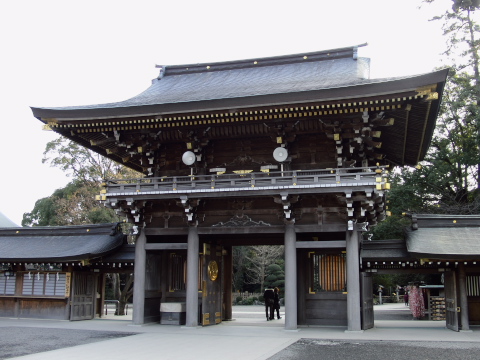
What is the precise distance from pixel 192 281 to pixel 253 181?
4470 mm

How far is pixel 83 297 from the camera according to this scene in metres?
21.0

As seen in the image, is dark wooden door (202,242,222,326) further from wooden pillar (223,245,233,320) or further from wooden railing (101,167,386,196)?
wooden railing (101,167,386,196)

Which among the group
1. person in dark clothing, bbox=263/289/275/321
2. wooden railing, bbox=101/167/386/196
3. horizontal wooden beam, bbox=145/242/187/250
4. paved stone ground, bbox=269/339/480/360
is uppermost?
wooden railing, bbox=101/167/386/196

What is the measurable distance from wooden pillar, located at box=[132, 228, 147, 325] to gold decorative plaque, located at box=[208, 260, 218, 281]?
254 centimetres

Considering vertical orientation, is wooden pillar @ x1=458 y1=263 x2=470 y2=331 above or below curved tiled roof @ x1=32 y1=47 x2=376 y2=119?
below

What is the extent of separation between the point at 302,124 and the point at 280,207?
3068mm

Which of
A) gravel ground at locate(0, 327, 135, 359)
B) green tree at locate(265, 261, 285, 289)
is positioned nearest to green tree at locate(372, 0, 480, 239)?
green tree at locate(265, 261, 285, 289)

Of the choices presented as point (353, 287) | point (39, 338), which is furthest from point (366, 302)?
point (39, 338)

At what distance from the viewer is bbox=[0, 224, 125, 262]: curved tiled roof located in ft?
65.4

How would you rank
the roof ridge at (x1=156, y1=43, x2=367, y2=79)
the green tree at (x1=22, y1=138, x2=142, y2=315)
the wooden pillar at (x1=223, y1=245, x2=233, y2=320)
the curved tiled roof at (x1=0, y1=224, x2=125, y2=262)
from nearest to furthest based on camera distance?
1. the curved tiled roof at (x1=0, y1=224, x2=125, y2=262)
2. the wooden pillar at (x1=223, y1=245, x2=233, y2=320)
3. the roof ridge at (x1=156, y1=43, x2=367, y2=79)
4. the green tree at (x1=22, y1=138, x2=142, y2=315)

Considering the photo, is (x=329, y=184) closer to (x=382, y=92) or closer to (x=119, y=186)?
(x=382, y=92)

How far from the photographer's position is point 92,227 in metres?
22.6

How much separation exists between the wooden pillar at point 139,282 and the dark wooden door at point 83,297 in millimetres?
3837

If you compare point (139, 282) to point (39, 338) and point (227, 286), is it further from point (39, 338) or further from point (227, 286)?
point (227, 286)
